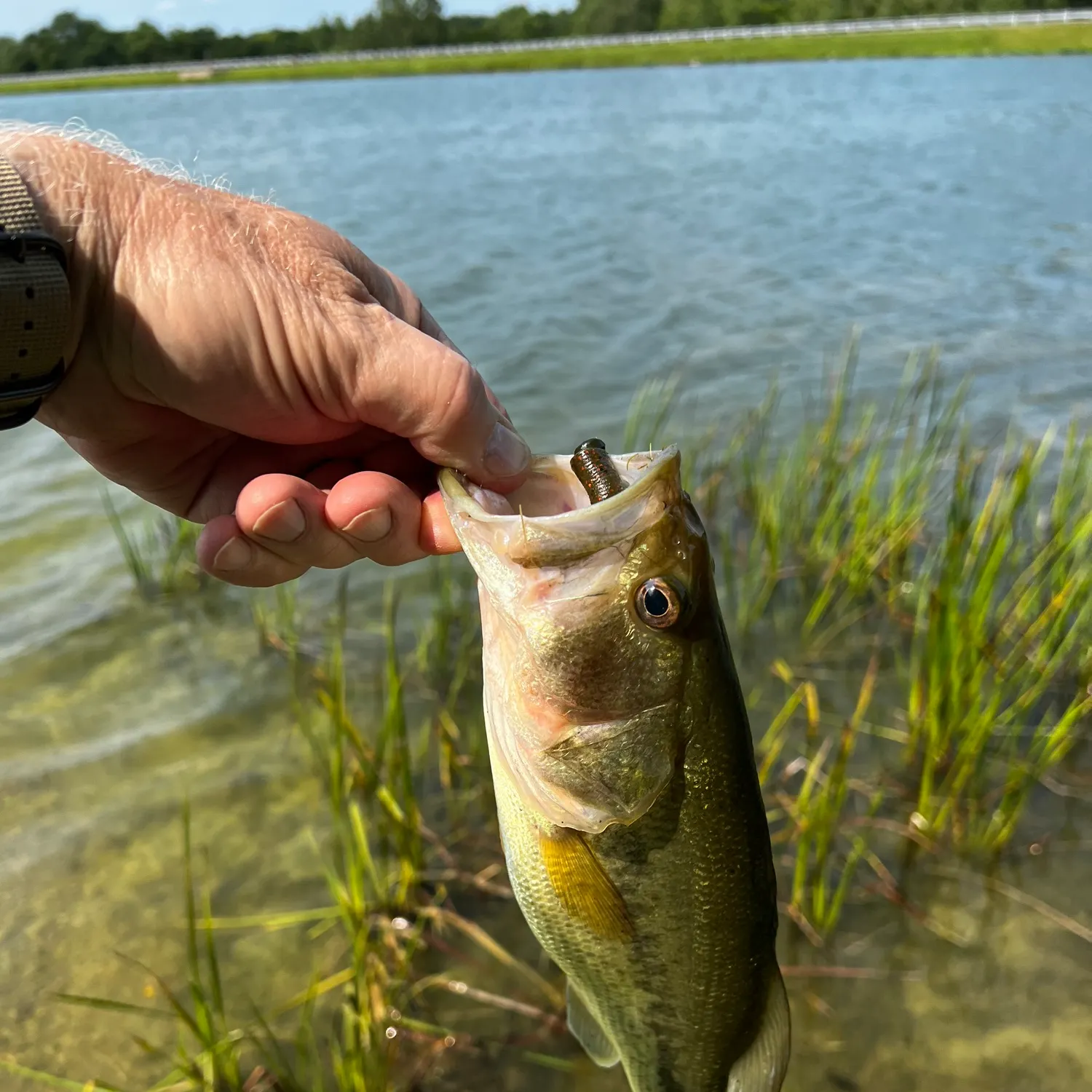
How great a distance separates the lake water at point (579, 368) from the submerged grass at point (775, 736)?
329 millimetres

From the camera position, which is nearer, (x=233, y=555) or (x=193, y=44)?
(x=233, y=555)

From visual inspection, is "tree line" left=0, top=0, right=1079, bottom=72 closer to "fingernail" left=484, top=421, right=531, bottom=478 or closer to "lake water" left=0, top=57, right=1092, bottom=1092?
"lake water" left=0, top=57, right=1092, bottom=1092

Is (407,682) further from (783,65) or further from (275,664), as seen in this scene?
(783,65)

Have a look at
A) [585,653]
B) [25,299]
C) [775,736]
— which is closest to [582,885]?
[585,653]

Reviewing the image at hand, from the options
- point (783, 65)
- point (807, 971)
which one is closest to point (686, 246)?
point (807, 971)

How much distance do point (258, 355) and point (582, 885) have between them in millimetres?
1429

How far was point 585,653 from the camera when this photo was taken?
1853 millimetres

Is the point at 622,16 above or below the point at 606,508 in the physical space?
below

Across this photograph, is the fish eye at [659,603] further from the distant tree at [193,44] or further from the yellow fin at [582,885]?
the distant tree at [193,44]

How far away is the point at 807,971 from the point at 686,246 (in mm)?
12591

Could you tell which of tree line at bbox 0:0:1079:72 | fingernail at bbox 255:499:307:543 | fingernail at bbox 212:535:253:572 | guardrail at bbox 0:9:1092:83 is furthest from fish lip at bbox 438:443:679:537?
tree line at bbox 0:0:1079:72

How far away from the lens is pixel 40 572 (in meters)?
6.64

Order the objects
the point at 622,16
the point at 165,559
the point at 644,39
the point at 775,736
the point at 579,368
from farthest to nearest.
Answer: the point at 622,16 → the point at 644,39 → the point at 579,368 → the point at 165,559 → the point at 775,736

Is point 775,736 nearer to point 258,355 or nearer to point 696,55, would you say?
point 258,355
